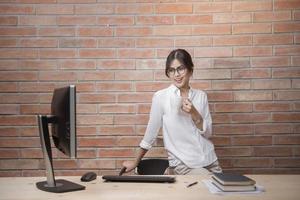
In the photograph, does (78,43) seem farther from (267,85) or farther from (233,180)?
(233,180)

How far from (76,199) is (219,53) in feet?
6.13

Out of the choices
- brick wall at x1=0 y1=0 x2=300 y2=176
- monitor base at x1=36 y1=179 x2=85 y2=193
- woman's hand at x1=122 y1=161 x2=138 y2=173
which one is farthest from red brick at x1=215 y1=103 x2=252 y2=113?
monitor base at x1=36 y1=179 x2=85 y2=193

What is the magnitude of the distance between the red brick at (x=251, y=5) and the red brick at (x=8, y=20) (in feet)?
5.58

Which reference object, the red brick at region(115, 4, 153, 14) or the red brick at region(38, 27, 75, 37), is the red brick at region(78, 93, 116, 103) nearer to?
the red brick at region(38, 27, 75, 37)

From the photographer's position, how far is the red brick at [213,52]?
3119mm

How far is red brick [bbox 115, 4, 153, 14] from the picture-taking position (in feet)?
10.2

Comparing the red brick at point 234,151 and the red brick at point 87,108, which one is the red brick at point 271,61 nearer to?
the red brick at point 234,151

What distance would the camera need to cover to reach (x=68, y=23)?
3.11 m

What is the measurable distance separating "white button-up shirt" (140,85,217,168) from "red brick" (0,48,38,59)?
1.08 m

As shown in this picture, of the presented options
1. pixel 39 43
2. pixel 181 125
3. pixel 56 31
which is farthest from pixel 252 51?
pixel 39 43

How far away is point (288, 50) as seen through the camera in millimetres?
3125

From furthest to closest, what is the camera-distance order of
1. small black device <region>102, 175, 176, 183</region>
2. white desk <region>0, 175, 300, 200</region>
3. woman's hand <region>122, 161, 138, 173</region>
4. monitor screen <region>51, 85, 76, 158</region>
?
woman's hand <region>122, 161, 138, 173</region> < small black device <region>102, 175, 176, 183</region> < monitor screen <region>51, 85, 76, 158</region> < white desk <region>0, 175, 300, 200</region>

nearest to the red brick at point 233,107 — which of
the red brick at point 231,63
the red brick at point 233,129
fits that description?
the red brick at point 233,129

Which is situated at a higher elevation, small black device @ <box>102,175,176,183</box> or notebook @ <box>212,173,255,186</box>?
notebook @ <box>212,173,255,186</box>
